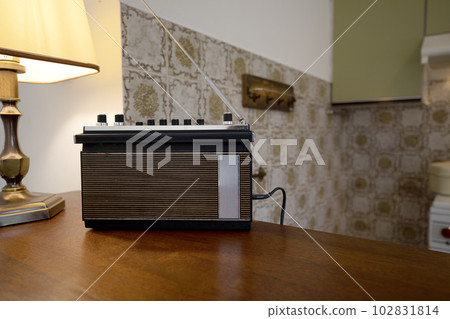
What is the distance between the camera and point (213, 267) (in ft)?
1.39

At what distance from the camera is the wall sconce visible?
4.64 ft

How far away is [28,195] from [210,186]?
42 centimetres

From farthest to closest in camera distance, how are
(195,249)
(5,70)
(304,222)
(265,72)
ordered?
1. (304,222)
2. (265,72)
3. (5,70)
4. (195,249)

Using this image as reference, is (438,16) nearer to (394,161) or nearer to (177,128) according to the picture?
(394,161)

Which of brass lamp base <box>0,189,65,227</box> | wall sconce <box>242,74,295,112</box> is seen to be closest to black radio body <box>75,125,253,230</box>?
Result: brass lamp base <box>0,189,65,227</box>

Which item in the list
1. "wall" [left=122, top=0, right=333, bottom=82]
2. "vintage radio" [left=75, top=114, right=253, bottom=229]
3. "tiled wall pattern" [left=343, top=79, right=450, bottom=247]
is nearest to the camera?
"vintage radio" [left=75, top=114, right=253, bottom=229]

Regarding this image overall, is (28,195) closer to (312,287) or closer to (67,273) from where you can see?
(67,273)

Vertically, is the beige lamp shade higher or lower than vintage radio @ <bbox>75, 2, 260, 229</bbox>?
higher

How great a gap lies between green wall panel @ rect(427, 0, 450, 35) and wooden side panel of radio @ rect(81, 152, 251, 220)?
5.93 ft

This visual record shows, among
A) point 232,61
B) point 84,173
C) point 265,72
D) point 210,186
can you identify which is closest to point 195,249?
point 210,186

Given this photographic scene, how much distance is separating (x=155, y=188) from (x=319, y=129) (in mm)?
1721

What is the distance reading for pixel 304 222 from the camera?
1.93 m

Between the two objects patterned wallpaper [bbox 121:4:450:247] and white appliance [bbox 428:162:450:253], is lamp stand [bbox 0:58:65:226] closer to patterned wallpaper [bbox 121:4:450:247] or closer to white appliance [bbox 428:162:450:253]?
patterned wallpaper [bbox 121:4:450:247]

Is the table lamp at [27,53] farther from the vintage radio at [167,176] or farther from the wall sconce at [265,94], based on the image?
the wall sconce at [265,94]
